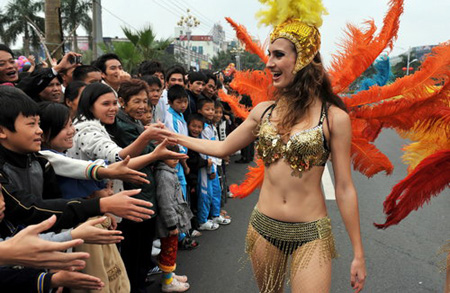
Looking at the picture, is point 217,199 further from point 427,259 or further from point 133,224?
point 427,259

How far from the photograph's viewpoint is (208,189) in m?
5.05

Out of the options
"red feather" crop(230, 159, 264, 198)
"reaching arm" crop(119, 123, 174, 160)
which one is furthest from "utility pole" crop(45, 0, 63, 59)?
"red feather" crop(230, 159, 264, 198)

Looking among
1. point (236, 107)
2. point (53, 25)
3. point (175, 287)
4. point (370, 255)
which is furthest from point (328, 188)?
point (53, 25)

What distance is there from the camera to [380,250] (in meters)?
4.34

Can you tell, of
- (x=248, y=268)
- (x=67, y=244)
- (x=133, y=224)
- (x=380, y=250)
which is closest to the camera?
(x=67, y=244)

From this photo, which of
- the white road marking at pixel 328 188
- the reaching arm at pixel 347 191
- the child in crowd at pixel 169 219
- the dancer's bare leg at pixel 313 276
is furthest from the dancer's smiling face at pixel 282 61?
the white road marking at pixel 328 188

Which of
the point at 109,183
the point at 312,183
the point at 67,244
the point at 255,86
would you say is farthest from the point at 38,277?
the point at 255,86

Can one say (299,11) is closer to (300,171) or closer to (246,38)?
(246,38)

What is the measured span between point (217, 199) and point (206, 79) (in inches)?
73.5

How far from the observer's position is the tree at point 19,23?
3628 centimetres

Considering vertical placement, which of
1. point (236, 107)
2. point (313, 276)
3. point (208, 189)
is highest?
point (236, 107)

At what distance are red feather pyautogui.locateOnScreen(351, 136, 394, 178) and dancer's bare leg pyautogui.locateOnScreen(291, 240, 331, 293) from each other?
0.71 meters

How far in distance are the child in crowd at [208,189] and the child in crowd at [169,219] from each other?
1429 mm

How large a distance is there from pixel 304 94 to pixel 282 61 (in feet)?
0.72
